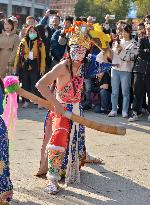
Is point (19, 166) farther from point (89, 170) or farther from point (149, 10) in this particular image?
point (149, 10)

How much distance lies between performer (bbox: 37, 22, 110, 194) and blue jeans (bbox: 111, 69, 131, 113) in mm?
3653

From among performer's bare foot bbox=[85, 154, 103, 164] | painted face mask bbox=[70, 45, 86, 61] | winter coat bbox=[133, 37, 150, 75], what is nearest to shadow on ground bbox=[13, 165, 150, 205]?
performer's bare foot bbox=[85, 154, 103, 164]

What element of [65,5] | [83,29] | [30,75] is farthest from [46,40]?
[65,5]

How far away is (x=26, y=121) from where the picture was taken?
7895mm

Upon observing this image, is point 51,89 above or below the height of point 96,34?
below

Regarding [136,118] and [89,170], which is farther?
[136,118]

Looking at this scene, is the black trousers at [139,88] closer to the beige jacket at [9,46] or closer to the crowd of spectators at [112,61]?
the crowd of spectators at [112,61]

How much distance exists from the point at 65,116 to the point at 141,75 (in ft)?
13.3

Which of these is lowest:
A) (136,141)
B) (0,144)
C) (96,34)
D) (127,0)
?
(136,141)

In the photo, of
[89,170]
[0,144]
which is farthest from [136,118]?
[0,144]

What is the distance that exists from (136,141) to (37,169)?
6.76ft

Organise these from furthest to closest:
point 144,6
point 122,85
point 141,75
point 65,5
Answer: point 65,5 < point 144,6 < point 122,85 < point 141,75

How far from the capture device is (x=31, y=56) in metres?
8.93

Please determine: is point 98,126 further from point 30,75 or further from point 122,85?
point 30,75
